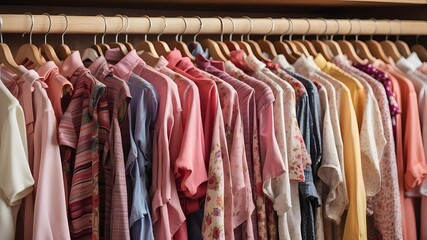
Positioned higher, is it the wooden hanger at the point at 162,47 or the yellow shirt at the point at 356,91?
the wooden hanger at the point at 162,47

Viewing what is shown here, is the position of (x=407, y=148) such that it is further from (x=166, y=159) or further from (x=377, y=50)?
(x=166, y=159)

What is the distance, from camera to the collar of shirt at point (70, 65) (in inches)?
65.2

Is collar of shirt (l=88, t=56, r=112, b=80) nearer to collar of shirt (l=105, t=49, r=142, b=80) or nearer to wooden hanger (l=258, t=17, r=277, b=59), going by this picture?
collar of shirt (l=105, t=49, r=142, b=80)

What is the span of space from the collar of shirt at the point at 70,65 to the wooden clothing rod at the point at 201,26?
2.5 inches

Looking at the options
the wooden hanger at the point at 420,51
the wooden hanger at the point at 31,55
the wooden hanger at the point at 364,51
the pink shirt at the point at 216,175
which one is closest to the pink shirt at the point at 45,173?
the wooden hanger at the point at 31,55

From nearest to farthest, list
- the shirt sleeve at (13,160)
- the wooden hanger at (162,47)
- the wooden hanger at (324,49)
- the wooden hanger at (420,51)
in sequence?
the shirt sleeve at (13,160) → the wooden hanger at (162,47) → the wooden hanger at (324,49) → the wooden hanger at (420,51)

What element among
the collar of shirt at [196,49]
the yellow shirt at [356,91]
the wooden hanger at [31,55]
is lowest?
the yellow shirt at [356,91]

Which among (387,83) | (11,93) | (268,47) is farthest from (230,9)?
(11,93)

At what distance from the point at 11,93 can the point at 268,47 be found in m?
0.76

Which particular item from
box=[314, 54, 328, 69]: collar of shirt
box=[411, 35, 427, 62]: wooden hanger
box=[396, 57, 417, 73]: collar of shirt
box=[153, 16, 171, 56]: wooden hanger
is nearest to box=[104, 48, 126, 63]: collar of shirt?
box=[153, 16, 171, 56]: wooden hanger

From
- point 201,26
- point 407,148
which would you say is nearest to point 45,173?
point 201,26

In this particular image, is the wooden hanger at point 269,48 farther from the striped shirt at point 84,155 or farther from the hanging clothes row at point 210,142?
the striped shirt at point 84,155

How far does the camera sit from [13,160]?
58.8 inches

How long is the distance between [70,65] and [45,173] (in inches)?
10.7
